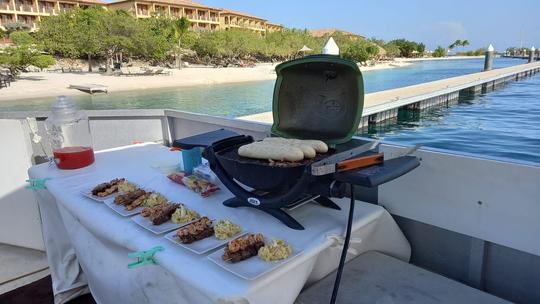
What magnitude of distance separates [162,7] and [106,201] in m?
59.0

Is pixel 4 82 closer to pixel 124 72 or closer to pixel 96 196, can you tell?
pixel 124 72

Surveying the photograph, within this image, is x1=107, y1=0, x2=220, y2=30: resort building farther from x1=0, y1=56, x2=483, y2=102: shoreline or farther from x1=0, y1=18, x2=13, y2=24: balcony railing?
x1=0, y1=56, x2=483, y2=102: shoreline

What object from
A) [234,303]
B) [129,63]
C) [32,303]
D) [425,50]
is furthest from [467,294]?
[425,50]

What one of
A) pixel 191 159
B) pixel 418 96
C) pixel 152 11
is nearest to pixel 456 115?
pixel 418 96

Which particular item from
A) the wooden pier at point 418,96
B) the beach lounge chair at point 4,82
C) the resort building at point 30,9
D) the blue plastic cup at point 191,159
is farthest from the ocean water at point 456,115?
the resort building at point 30,9

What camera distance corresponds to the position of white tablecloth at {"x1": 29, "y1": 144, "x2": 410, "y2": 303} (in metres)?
0.92

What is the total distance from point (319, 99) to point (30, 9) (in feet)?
173

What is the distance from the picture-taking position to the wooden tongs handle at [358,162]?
974 mm

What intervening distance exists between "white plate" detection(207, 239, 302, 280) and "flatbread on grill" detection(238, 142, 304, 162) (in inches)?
12.3

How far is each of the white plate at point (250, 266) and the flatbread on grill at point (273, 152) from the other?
0.31m

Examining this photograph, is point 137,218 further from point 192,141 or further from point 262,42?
point 262,42

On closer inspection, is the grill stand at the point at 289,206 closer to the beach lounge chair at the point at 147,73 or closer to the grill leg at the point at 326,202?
the grill leg at the point at 326,202

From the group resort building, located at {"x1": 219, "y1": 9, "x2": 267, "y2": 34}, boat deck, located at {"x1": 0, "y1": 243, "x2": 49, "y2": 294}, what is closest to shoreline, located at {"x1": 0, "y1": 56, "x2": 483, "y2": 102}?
boat deck, located at {"x1": 0, "y1": 243, "x2": 49, "y2": 294}

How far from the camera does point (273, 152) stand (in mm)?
1177
